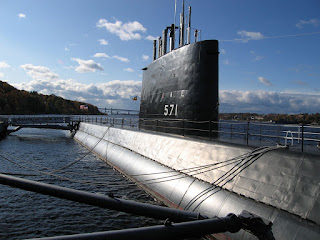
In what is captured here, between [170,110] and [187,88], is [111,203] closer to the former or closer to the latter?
[187,88]

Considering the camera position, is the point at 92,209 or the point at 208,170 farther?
the point at 92,209

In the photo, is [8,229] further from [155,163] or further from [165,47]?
[165,47]

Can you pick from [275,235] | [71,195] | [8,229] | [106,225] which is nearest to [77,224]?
[106,225]

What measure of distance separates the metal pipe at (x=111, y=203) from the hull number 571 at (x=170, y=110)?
6389 millimetres

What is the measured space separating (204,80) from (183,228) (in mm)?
6575

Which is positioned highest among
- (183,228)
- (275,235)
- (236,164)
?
(236,164)

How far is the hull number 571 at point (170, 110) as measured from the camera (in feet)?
35.1

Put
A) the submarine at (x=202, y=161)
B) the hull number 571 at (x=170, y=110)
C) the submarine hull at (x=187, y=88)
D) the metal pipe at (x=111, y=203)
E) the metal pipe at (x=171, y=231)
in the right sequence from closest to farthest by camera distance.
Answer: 1. the metal pipe at (x=171, y=231)
2. the metal pipe at (x=111, y=203)
3. the submarine at (x=202, y=161)
4. the submarine hull at (x=187, y=88)
5. the hull number 571 at (x=170, y=110)

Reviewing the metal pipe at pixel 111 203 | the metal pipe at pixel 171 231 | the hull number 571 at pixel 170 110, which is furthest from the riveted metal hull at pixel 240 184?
the metal pipe at pixel 111 203

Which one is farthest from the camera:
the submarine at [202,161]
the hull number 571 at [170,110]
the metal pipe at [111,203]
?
the hull number 571 at [170,110]

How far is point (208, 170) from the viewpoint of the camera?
725 cm

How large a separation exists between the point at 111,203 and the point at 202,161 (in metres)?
3.77

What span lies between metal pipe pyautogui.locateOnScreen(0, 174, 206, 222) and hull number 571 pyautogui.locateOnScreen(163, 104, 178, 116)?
639cm

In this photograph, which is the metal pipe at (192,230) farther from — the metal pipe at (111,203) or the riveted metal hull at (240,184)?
the metal pipe at (111,203)
